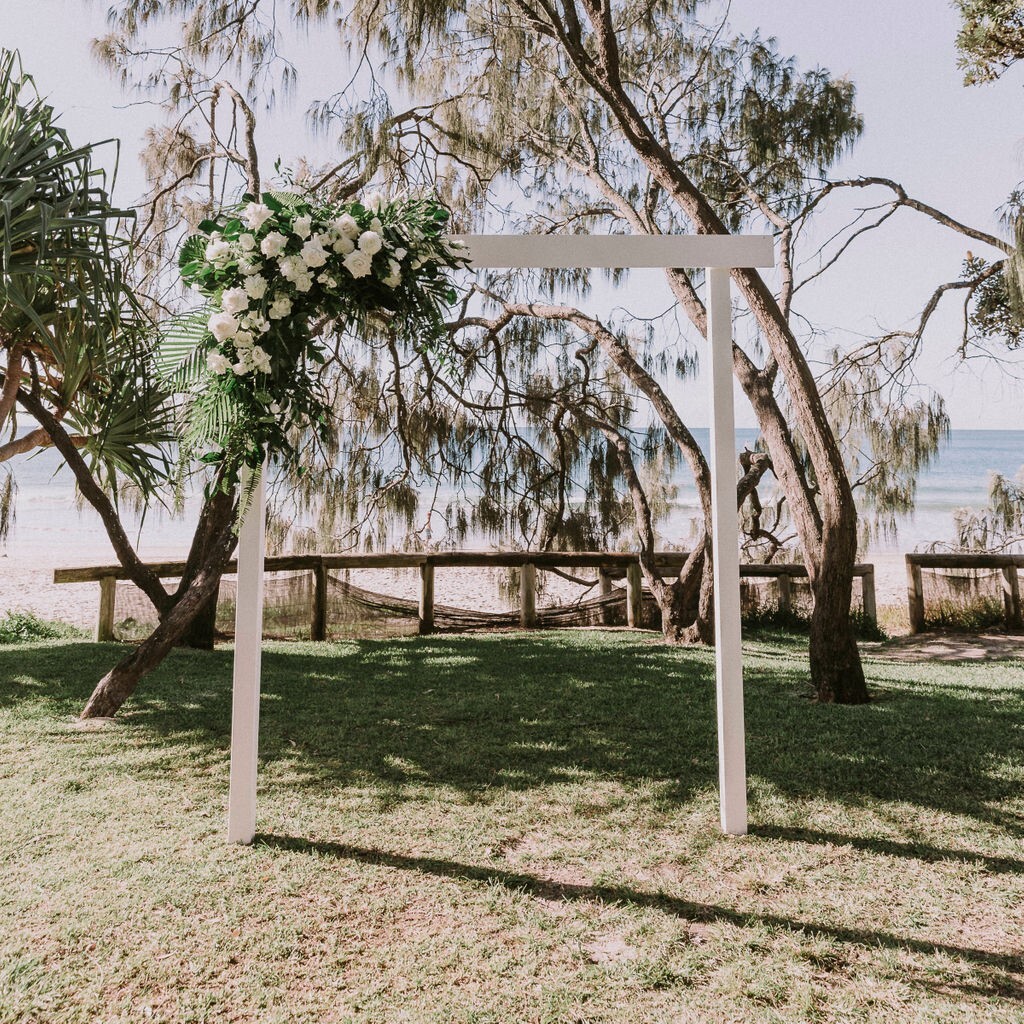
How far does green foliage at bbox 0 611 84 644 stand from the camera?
18.3 ft

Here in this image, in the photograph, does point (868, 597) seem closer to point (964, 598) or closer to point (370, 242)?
point (964, 598)

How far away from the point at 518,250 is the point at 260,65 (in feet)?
13.1

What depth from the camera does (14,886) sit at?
1920mm

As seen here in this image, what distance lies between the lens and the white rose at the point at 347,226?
1.86 meters

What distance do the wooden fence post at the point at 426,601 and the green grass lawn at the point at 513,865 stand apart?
2.34 m

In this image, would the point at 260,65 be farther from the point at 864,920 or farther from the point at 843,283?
the point at 843,283

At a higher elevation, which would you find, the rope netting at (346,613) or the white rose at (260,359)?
the white rose at (260,359)

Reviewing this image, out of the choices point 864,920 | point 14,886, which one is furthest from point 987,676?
point 14,886

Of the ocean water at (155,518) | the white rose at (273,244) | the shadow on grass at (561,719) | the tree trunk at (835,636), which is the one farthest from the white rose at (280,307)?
the ocean water at (155,518)

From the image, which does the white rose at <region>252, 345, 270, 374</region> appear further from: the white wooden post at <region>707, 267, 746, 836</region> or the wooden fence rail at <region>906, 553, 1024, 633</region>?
the wooden fence rail at <region>906, 553, 1024, 633</region>

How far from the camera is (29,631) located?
5.80 metres

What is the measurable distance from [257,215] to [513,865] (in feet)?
6.13

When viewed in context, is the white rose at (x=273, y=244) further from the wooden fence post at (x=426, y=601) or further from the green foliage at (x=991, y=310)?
the green foliage at (x=991, y=310)

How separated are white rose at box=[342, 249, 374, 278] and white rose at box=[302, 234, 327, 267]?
0.06 meters
